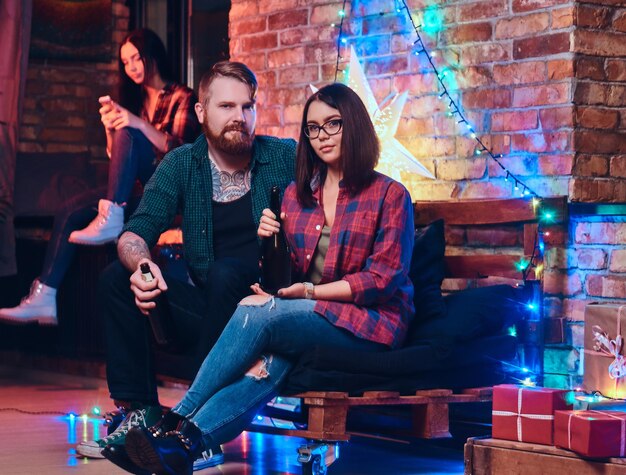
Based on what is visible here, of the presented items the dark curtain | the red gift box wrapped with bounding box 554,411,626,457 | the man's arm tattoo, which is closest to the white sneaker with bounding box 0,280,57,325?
the dark curtain

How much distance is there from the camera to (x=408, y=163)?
4.52m

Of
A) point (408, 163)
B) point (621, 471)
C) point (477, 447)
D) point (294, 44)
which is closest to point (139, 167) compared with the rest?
point (294, 44)

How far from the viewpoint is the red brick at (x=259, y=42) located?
5.16 meters

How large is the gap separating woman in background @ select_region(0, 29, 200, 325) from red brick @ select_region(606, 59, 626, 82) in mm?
2019

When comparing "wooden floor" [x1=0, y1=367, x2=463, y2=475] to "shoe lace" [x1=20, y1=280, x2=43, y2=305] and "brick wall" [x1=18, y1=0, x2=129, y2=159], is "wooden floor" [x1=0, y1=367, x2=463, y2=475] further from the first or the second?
"brick wall" [x1=18, y1=0, x2=129, y2=159]

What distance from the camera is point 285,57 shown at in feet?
16.8

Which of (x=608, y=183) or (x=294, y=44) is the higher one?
(x=294, y=44)

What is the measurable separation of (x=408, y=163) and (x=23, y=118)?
329 centimetres

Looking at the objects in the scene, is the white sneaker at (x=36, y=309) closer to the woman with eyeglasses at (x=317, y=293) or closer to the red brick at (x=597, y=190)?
the woman with eyeglasses at (x=317, y=293)

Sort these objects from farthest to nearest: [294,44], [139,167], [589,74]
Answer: [139,167] < [294,44] < [589,74]

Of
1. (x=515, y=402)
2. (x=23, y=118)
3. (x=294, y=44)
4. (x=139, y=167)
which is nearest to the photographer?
(x=515, y=402)

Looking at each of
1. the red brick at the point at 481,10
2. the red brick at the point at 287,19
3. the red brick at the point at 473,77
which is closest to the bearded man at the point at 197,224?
the red brick at the point at 473,77

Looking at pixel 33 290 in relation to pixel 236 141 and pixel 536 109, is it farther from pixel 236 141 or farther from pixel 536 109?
pixel 536 109

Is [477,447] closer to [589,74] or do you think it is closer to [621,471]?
[621,471]
